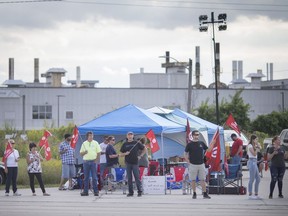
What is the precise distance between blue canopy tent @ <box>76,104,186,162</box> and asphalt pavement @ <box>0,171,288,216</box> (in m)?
2.75

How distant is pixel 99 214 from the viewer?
16.1 meters

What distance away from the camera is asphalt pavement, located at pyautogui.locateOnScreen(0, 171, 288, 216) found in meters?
16.8

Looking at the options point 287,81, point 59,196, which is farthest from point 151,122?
point 287,81

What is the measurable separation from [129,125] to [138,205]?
21.7ft

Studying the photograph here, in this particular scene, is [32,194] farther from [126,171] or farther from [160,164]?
[160,164]

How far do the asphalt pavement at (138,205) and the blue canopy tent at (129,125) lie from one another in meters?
2.75

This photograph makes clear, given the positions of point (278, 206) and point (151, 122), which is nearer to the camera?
point (278, 206)

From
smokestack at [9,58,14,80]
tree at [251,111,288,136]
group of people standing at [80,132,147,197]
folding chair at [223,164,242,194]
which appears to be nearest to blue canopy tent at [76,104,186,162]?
group of people standing at [80,132,147,197]

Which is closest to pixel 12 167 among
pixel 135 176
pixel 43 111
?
pixel 135 176

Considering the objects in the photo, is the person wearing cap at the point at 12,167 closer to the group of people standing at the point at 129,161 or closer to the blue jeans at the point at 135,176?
the group of people standing at the point at 129,161

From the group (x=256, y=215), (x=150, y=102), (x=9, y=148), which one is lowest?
(x=256, y=215)

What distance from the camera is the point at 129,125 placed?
24953 millimetres

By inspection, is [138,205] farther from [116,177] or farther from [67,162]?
[67,162]

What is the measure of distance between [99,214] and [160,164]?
10.2m
